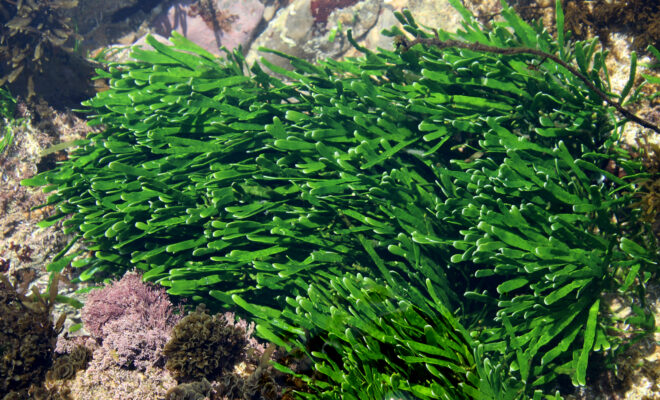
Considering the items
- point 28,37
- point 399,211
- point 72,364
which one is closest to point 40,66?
point 28,37

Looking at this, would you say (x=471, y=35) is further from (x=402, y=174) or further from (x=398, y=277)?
(x=398, y=277)

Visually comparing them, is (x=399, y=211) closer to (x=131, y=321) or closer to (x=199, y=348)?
(x=199, y=348)

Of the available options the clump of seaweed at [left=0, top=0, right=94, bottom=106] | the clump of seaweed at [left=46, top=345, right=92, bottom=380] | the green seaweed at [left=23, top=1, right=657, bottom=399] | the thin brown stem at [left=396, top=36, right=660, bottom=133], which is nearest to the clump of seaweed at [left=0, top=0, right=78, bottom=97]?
the clump of seaweed at [left=0, top=0, right=94, bottom=106]

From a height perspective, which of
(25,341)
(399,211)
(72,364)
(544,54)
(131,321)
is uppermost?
(544,54)

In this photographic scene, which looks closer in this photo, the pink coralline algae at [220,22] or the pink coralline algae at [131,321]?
the pink coralline algae at [131,321]

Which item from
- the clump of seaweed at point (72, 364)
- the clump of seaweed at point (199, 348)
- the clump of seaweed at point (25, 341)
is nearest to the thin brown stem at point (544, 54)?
the clump of seaweed at point (199, 348)

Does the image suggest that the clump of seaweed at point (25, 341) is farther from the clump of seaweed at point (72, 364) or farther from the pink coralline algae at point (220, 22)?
the pink coralline algae at point (220, 22)

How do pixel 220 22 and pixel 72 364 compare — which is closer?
pixel 72 364
